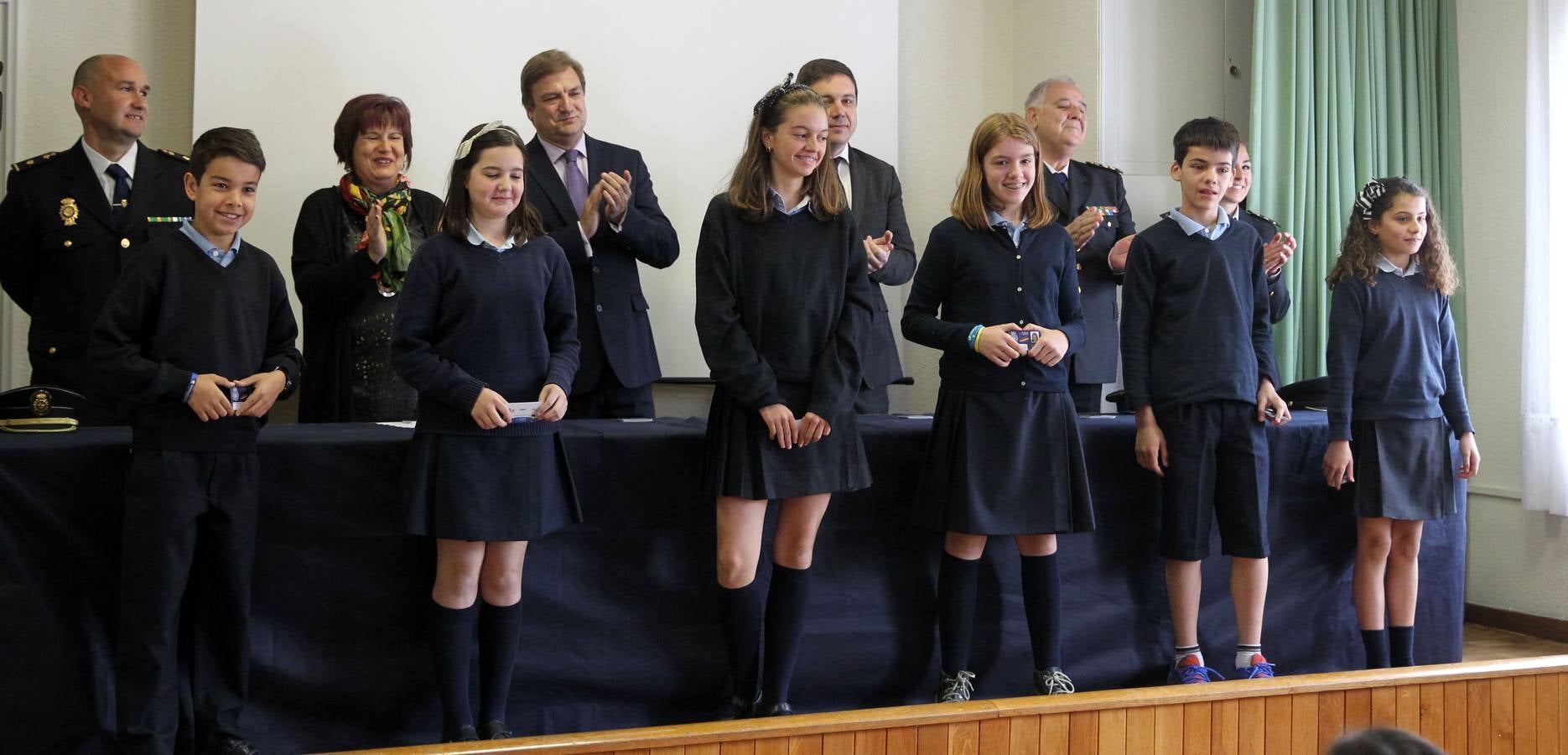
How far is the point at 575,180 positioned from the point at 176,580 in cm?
136

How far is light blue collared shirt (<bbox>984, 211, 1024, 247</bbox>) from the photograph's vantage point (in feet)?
8.75

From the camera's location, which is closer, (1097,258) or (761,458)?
(761,458)

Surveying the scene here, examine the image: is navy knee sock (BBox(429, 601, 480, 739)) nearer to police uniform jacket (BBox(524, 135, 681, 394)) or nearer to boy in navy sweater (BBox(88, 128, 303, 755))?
boy in navy sweater (BBox(88, 128, 303, 755))

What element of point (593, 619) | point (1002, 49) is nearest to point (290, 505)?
point (593, 619)

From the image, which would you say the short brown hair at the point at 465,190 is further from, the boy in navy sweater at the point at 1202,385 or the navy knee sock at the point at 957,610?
the boy in navy sweater at the point at 1202,385

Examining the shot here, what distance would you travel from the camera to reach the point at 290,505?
2422 mm

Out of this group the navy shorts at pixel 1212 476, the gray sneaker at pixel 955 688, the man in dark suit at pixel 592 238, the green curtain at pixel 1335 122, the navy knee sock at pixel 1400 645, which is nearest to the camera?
the gray sneaker at pixel 955 688

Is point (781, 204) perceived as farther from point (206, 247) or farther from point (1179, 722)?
point (1179, 722)

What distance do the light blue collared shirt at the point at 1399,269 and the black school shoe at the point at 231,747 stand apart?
2.74m

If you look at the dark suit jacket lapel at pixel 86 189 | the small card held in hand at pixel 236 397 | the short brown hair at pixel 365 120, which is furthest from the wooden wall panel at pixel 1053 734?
the dark suit jacket lapel at pixel 86 189

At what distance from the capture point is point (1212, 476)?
9.18 feet

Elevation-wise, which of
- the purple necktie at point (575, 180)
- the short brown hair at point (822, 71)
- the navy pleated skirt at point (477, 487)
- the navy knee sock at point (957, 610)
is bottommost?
the navy knee sock at point (957, 610)

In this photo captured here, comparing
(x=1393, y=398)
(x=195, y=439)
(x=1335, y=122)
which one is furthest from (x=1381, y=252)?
(x=195, y=439)

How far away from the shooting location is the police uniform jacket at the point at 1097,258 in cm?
356
